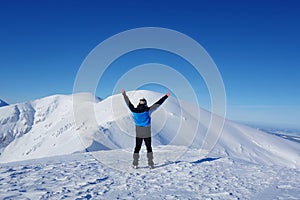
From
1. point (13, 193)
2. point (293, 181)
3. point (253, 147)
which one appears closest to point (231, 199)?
point (293, 181)

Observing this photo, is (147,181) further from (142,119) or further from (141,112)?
(141,112)

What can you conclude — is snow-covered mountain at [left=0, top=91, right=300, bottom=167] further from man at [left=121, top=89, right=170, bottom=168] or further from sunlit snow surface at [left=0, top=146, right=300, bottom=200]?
man at [left=121, top=89, right=170, bottom=168]

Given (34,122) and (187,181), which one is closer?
(187,181)

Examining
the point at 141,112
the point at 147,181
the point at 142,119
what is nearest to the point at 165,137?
the point at 142,119

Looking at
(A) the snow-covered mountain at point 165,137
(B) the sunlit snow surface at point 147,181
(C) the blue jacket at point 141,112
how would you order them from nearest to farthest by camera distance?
(B) the sunlit snow surface at point 147,181 < (C) the blue jacket at point 141,112 < (A) the snow-covered mountain at point 165,137

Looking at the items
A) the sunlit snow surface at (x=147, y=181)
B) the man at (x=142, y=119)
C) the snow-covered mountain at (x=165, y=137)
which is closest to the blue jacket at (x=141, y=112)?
the man at (x=142, y=119)

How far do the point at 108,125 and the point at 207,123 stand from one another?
81.4 feet

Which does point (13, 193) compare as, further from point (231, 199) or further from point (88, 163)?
point (231, 199)

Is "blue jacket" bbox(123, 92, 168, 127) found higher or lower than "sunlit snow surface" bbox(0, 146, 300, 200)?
higher

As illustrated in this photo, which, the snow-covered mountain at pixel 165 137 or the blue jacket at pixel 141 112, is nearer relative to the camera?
the blue jacket at pixel 141 112

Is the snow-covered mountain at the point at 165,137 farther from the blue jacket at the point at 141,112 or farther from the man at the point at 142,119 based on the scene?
the blue jacket at the point at 141,112

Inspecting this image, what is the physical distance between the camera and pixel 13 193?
23.4 ft

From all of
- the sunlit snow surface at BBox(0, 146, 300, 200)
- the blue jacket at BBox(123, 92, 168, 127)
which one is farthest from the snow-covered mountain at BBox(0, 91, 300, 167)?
the blue jacket at BBox(123, 92, 168, 127)

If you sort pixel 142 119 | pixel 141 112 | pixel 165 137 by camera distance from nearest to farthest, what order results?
pixel 141 112, pixel 142 119, pixel 165 137
